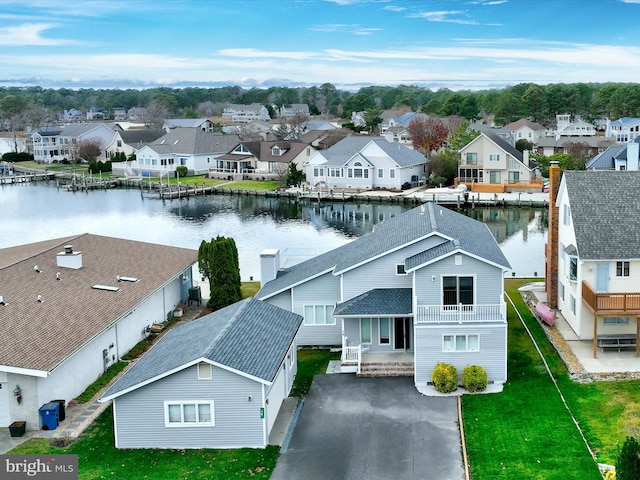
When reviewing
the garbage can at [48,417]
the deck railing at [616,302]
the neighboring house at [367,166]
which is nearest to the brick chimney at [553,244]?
the deck railing at [616,302]

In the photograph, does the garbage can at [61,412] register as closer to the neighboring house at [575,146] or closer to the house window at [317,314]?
the house window at [317,314]

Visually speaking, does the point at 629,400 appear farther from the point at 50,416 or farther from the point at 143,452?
the point at 50,416

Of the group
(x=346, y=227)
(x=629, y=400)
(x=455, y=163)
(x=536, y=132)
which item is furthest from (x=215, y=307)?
(x=536, y=132)

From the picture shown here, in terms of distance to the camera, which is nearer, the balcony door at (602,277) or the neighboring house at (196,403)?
the neighboring house at (196,403)

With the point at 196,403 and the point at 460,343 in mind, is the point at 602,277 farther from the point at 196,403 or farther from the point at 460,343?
the point at 196,403

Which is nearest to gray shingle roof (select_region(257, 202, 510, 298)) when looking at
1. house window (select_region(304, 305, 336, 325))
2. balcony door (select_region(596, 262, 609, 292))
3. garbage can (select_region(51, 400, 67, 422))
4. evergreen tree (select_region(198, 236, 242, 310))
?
house window (select_region(304, 305, 336, 325))

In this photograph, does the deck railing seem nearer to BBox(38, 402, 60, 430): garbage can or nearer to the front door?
the front door

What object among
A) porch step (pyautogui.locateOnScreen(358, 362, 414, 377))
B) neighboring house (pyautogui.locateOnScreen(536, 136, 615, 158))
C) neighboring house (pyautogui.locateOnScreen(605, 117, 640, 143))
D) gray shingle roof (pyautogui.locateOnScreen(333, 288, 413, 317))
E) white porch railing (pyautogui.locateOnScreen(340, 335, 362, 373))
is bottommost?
porch step (pyautogui.locateOnScreen(358, 362, 414, 377))
